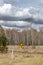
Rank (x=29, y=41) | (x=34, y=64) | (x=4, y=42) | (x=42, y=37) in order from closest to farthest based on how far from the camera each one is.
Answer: (x=34, y=64), (x=4, y=42), (x=29, y=41), (x=42, y=37)

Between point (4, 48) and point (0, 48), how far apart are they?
0.97 metres

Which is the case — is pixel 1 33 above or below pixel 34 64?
above

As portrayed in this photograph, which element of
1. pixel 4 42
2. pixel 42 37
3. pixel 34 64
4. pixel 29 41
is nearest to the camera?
pixel 34 64

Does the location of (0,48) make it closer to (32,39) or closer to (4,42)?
(4,42)

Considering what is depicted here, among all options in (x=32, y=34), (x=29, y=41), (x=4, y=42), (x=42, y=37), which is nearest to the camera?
(x=4, y=42)

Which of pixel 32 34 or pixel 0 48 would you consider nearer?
pixel 0 48

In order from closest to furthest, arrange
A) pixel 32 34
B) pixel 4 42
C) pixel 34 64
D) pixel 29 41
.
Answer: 1. pixel 34 64
2. pixel 4 42
3. pixel 29 41
4. pixel 32 34

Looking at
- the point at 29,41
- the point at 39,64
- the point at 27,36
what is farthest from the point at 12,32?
the point at 39,64

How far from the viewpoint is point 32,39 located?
109500 mm

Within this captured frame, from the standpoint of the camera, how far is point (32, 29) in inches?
4609

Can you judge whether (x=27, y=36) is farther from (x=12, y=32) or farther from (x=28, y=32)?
(x=12, y=32)

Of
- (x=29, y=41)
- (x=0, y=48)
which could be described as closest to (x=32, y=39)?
(x=29, y=41)

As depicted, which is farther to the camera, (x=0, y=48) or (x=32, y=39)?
(x=32, y=39)

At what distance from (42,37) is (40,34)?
2716 mm
